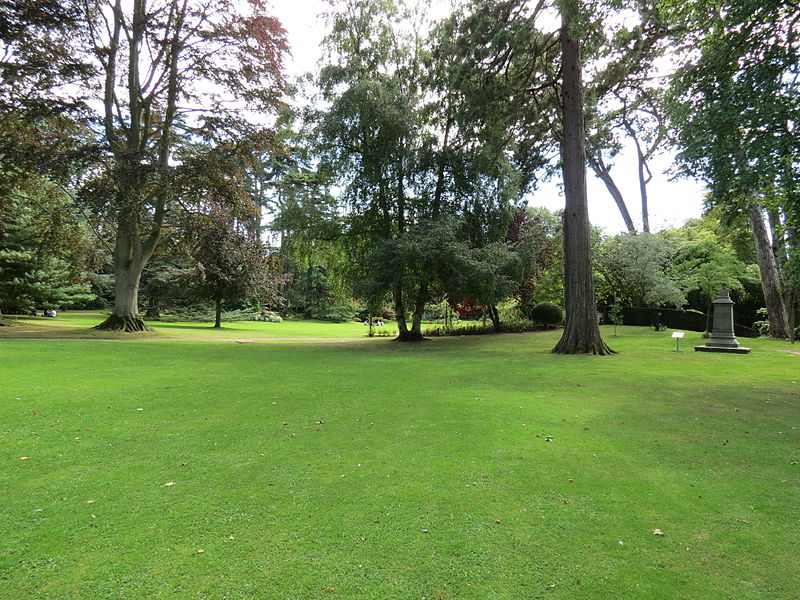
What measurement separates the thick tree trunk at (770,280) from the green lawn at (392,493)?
16840 mm

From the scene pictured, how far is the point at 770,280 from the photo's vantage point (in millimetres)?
21328

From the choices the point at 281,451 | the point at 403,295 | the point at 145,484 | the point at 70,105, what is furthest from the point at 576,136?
the point at 70,105

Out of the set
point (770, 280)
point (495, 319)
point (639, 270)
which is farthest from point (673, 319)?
point (495, 319)

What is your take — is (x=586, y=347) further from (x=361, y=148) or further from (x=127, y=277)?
(x=127, y=277)

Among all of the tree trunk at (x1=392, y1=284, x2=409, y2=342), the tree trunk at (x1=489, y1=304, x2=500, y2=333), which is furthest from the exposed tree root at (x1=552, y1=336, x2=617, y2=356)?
the tree trunk at (x1=489, y1=304, x2=500, y2=333)

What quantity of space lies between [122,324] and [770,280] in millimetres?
30316

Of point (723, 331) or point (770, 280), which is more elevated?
point (770, 280)

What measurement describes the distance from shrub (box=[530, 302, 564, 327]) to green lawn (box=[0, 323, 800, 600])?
1914 cm

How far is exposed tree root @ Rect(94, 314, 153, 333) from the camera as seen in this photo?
779 inches

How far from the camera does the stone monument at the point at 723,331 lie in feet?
50.6

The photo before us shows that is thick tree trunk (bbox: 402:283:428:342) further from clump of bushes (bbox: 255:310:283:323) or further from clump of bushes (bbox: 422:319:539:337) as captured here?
clump of bushes (bbox: 255:310:283:323)

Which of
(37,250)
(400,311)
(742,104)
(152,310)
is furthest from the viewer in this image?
(152,310)

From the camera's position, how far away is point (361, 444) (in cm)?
518

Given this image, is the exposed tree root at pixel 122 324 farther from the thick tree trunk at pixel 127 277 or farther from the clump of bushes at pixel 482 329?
the clump of bushes at pixel 482 329
